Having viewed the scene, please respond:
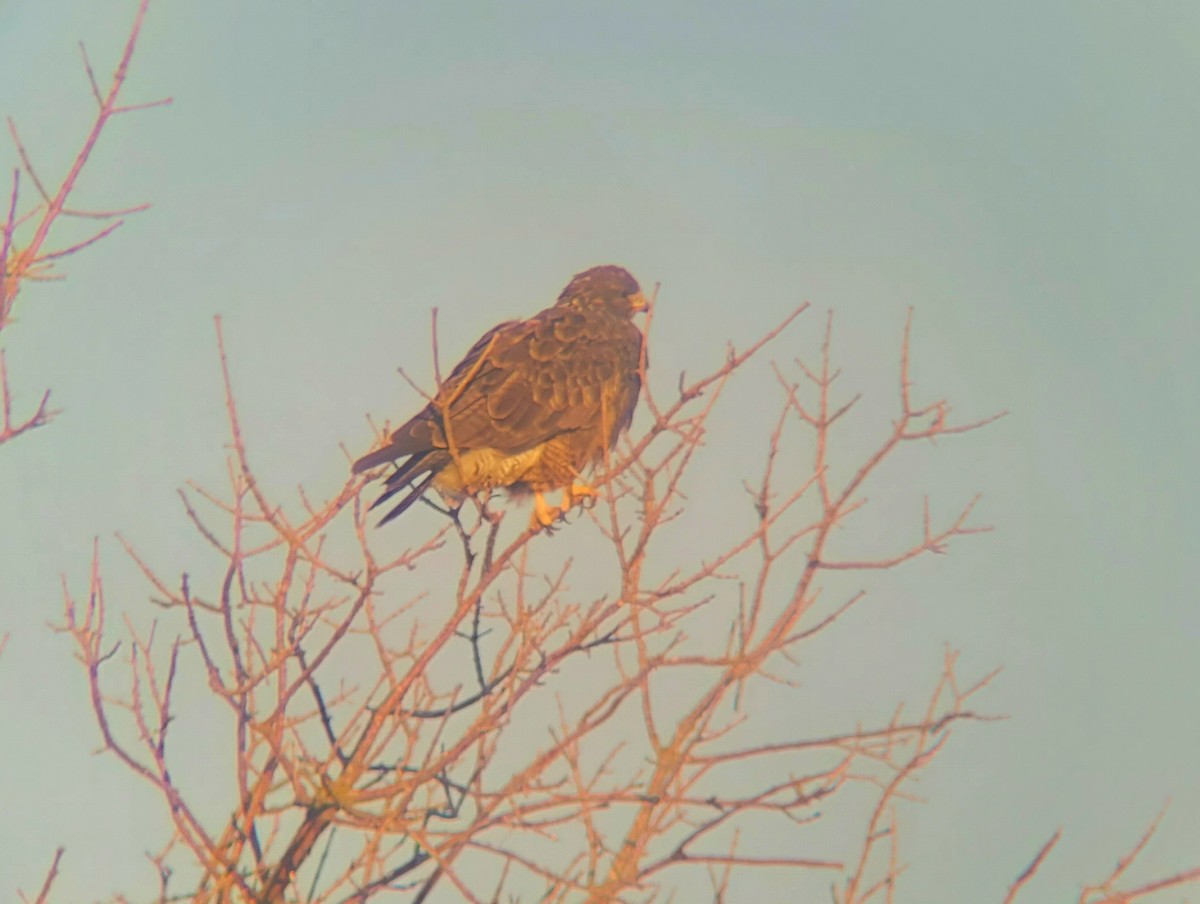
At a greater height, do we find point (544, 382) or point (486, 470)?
point (544, 382)

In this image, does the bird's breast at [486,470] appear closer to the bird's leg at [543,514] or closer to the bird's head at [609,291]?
the bird's leg at [543,514]

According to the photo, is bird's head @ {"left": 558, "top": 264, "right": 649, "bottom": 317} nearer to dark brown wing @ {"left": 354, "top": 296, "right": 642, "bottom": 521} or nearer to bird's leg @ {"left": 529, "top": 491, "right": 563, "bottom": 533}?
dark brown wing @ {"left": 354, "top": 296, "right": 642, "bottom": 521}

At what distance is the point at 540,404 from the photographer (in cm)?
514

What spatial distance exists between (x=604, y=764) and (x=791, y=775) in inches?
29.3

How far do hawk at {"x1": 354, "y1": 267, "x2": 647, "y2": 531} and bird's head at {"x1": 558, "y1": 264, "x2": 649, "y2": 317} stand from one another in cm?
18

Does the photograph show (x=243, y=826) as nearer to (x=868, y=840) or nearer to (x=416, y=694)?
(x=416, y=694)

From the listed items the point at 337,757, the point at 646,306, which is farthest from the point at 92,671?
the point at 646,306

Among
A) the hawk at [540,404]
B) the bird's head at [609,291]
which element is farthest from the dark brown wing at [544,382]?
the bird's head at [609,291]

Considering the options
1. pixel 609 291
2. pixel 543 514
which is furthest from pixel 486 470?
pixel 609 291

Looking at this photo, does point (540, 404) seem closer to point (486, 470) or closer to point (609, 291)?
point (486, 470)

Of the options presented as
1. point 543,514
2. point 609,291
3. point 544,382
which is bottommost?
point 543,514

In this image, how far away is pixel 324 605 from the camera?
131 inches

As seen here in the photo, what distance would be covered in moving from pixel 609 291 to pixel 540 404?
1.03 meters

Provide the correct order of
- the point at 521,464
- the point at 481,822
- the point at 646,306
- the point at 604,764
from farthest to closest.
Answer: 1. the point at 646,306
2. the point at 521,464
3. the point at 604,764
4. the point at 481,822
